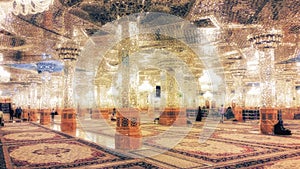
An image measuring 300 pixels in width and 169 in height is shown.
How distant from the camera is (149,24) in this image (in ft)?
21.2

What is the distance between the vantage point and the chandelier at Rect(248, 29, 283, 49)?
753 centimetres

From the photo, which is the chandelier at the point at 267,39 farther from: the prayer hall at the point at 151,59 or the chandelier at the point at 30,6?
the chandelier at the point at 30,6

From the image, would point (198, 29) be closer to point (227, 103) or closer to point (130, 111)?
point (130, 111)

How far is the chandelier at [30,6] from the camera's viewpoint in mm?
5242

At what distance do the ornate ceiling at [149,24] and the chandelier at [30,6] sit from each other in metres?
0.16

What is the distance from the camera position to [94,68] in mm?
13086

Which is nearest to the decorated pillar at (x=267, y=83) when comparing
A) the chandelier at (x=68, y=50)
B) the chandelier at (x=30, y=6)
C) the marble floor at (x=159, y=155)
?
the marble floor at (x=159, y=155)

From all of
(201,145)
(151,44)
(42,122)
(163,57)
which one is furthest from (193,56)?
(42,122)

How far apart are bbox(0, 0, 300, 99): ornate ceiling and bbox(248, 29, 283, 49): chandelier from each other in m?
0.17

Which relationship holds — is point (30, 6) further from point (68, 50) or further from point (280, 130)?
point (280, 130)

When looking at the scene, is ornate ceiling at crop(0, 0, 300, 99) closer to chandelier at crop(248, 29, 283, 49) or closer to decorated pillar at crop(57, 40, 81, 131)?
chandelier at crop(248, 29, 283, 49)

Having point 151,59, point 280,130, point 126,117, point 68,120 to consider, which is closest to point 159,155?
point 126,117

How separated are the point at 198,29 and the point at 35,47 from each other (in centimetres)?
497

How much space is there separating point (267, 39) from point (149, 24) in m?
3.23
